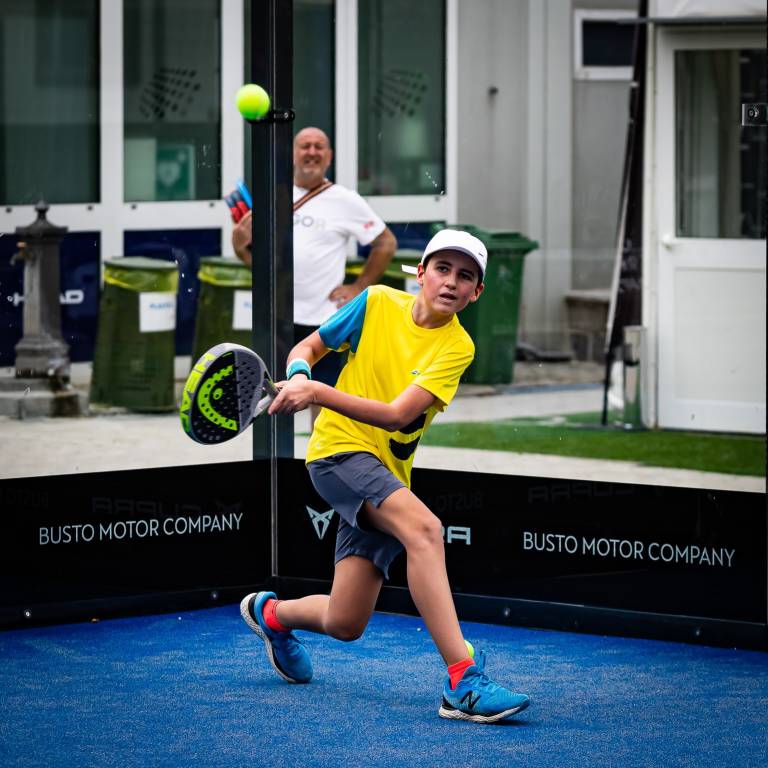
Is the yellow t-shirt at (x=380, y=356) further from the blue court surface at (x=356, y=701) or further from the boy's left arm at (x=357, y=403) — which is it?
the blue court surface at (x=356, y=701)

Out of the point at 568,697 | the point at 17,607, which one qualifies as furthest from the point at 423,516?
the point at 17,607

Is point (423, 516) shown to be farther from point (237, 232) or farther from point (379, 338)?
point (237, 232)

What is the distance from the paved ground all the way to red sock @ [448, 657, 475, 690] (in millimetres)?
1551

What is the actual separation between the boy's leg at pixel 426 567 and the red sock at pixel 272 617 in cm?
56

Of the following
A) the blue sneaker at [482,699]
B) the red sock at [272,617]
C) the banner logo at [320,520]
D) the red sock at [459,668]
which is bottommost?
the blue sneaker at [482,699]

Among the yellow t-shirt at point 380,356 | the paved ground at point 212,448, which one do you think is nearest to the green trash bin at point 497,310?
the paved ground at point 212,448

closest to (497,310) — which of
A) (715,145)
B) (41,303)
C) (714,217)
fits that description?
(41,303)

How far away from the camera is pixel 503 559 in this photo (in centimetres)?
638

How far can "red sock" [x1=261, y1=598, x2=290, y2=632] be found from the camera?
211 inches

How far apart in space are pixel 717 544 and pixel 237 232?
2.10 metres

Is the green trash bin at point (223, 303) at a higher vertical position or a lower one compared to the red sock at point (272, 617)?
higher

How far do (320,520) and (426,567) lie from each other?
1665 millimetres

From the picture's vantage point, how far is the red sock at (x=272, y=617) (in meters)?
5.36

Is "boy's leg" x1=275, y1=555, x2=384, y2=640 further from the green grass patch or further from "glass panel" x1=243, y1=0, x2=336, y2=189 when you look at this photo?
"glass panel" x1=243, y1=0, x2=336, y2=189
